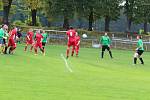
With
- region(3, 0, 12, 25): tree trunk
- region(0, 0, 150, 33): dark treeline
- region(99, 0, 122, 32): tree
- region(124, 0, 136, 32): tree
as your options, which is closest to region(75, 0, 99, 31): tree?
region(0, 0, 150, 33): dark treeline

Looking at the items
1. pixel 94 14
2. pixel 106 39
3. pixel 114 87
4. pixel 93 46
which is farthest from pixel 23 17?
pixel 114 87

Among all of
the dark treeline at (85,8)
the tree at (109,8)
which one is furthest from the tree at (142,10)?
the tree at (109,8)

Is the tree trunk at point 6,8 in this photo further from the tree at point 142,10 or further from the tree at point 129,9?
the tree at point 142,10

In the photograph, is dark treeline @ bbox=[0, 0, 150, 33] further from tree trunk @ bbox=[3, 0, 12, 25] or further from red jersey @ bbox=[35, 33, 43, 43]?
red jersey @ bbox=[35, 33, 43, 43]

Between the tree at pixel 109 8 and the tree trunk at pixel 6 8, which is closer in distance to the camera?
the tree trunk at pixel 6 8

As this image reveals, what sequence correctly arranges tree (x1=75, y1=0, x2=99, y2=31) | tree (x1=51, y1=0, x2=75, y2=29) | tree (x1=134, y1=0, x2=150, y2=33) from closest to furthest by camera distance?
1. tree (x1=51, y1=0, x2=75, y2=29)
2. tree (x1=75, y1=0, x2=99, y2=31)
3. tree (x1=134, y1=0, x2=150, y2=33)

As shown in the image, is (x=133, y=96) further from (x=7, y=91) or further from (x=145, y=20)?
(x=145, y=20)

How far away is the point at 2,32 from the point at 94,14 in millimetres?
45389

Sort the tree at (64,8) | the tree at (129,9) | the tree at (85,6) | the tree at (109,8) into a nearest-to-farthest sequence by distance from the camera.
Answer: the tree at (64,8), the tree at (85,6), the tree at (109,8), the tree at (129,9)

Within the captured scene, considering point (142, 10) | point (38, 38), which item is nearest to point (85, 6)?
point (142, 10)

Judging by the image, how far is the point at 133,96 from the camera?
45.5 feet

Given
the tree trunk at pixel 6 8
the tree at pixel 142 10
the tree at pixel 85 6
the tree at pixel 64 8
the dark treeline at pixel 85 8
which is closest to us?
the tree trunk at pixel 6 8

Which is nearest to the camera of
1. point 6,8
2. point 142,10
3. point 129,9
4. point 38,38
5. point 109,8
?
point 38,38

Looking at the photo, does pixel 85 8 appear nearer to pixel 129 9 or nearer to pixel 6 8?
pixel 129 9
